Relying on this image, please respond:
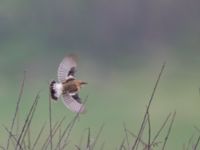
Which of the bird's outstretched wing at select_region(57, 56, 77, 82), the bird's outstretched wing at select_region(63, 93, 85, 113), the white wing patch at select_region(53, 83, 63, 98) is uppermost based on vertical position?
the bird's outstretched wing at select_region(57, 56, 77, 82)

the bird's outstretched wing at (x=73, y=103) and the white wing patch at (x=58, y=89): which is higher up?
the white wing patch at (x=58, y=89)

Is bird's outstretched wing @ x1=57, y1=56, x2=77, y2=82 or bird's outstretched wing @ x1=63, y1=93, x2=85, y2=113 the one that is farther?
bird's outstretched wing @ x1=57, y1=56, x2=77, y2=82

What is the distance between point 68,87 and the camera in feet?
4.82

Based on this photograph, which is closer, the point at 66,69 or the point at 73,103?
the point at 73,103

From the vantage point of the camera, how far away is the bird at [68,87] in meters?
1.40

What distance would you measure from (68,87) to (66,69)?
0.07 meters

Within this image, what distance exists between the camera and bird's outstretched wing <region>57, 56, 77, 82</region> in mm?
1494

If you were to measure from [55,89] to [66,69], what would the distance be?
0.10 m

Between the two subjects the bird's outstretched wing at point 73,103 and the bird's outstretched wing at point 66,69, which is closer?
the bird's outstretched wing at point 73,103

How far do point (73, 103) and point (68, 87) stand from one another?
0.08 m

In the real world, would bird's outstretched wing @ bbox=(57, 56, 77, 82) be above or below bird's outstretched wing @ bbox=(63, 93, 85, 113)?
above

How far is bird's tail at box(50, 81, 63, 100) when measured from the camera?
1414 millimetres

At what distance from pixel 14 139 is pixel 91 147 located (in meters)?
0.20

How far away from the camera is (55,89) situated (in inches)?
56.8
